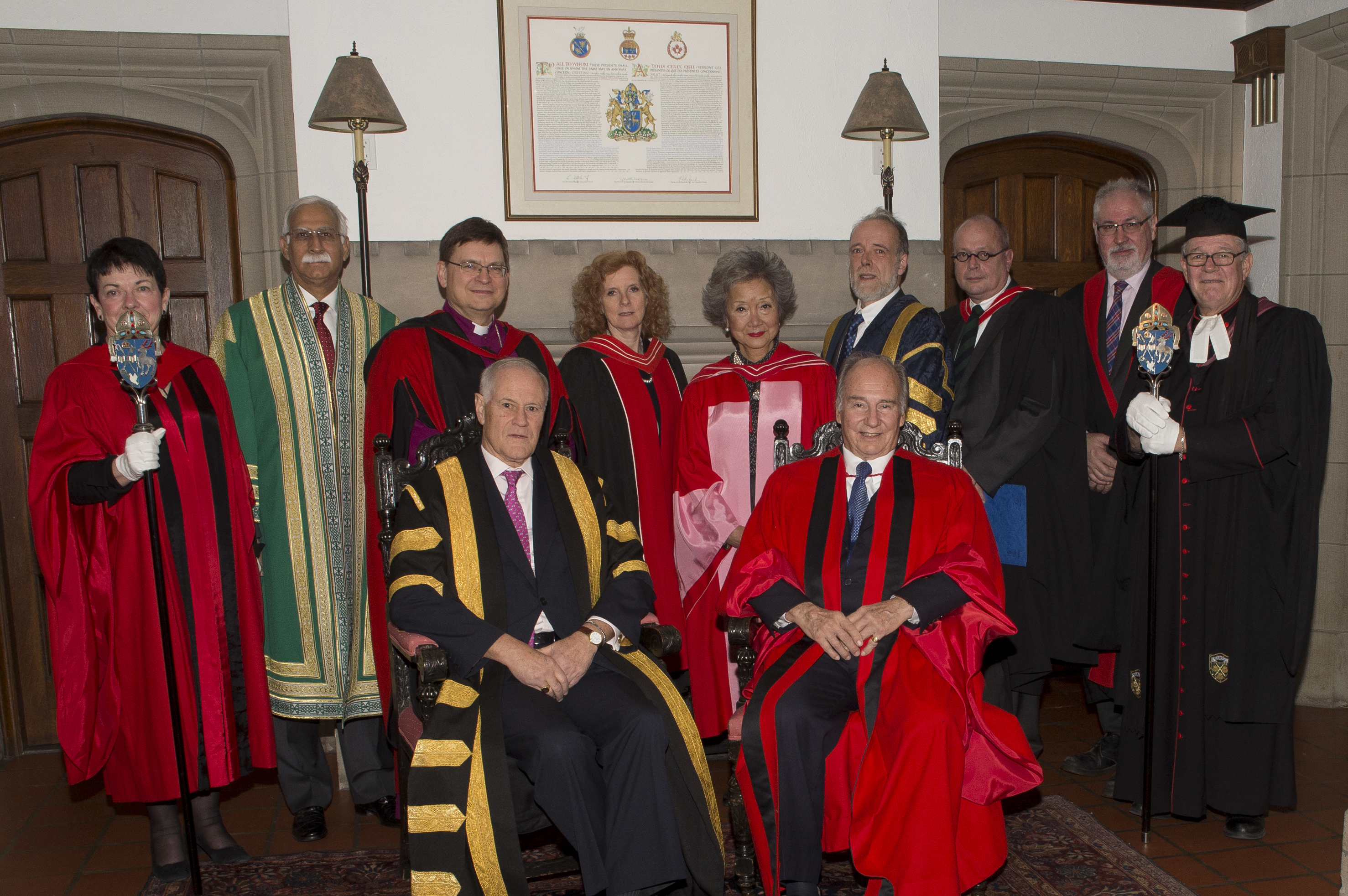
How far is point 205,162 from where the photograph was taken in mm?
4570

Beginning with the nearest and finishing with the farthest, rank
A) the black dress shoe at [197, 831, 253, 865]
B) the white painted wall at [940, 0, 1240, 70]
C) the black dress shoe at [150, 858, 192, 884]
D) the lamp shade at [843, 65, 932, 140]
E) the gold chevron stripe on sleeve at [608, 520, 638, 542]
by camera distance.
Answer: the gold chevron stripe on sleeve at [608, 520, 638, 542]
the black dress shoe at [150, 858, 192, 884]
the black dress shoe at [197, 831, 253, 865]
the lamp shade at [843, 65, 932, 140]
the white painted wall at [940, 0, 1240, 70]

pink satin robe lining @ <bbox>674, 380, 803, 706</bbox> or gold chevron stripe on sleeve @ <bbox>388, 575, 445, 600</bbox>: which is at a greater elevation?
pink satin robe lining @ <bbox>674, 380, 803, 706</bbox>

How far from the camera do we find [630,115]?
175 inches

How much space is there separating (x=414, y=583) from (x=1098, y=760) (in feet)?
9.44

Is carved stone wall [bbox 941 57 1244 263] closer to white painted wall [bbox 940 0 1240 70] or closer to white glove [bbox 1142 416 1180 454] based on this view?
white painted wall [bbox 940 0 1240 70]

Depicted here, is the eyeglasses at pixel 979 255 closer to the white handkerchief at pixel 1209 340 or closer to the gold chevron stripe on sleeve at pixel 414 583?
the white handkerchief at pixel 1209 340

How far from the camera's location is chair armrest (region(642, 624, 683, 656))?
305 centimetres

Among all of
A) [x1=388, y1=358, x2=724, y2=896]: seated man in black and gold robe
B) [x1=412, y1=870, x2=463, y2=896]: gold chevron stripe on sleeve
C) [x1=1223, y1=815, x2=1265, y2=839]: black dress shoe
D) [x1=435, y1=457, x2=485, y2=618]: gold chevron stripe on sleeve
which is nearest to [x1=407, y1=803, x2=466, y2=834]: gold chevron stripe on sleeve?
[x1=388, y1=358, x2=724, y2=896]: seated man in black and gold robe

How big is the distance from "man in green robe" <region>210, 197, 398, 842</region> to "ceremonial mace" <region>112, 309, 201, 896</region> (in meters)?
0.47

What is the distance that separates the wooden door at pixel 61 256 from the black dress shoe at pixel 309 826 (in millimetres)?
1827

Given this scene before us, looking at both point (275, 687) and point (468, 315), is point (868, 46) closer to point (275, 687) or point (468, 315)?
point (468, 315)

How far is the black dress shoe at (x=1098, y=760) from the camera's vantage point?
159 inches

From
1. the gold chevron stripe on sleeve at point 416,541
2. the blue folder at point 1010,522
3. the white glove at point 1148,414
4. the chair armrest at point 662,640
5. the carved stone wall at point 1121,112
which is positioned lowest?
the chair armrest at point 662,640

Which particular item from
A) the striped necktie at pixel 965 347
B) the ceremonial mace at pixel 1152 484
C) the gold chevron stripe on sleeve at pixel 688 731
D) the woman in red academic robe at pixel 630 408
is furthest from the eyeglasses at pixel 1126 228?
the gold chevron stripe on sleeve at pixel 688 731
